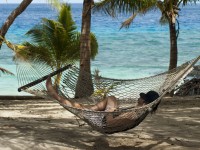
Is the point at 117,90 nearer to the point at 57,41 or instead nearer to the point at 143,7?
the point at 143,7

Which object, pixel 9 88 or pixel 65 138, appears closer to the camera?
pixel 65 138

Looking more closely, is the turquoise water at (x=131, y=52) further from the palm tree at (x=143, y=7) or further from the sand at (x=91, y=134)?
the sand at (x=91, y=134)

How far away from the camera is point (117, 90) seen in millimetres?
4812

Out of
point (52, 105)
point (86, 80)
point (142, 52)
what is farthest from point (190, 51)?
point (86, 80)

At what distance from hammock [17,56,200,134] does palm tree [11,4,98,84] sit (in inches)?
174

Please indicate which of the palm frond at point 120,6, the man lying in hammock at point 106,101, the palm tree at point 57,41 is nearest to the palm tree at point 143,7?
the palm frond at point 120,6

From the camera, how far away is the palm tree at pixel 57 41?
986cm

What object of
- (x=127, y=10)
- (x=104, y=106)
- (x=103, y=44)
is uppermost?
(x=127, y=10)

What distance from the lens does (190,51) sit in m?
26.0

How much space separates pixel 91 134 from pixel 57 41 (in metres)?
5.59

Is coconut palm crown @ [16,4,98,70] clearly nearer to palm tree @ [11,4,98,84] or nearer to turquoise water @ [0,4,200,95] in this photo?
palm tree @ [11,4,98,84]

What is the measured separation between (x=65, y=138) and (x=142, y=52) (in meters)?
21.5

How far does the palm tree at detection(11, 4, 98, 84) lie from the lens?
9.86 m

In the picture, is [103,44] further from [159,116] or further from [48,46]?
[159,116]
